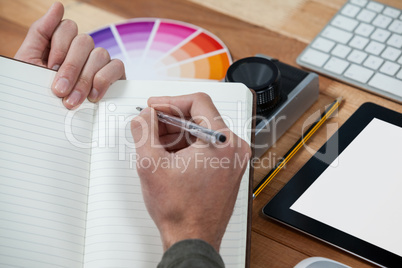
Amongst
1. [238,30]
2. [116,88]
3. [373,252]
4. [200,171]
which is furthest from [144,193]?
[238,30]

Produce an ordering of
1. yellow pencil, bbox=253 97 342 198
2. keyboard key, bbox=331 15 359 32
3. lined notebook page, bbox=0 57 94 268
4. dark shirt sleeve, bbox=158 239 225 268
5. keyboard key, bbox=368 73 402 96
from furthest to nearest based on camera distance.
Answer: keyboard key, bbox=331 15 359 32, keyboard key, bbox=368 73 402 96, yellow pencil, bbox=253 97 342 198, lined notebook page, bbox=0 57 94 268, dark shirt sleeve, bbox=158 239 225 268

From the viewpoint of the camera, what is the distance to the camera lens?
0.83 metres

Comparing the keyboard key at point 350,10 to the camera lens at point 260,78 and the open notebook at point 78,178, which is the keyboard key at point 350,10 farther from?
the open notebook at point 78,178

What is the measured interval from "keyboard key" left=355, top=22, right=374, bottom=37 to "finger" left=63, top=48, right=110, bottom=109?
0.50 metres

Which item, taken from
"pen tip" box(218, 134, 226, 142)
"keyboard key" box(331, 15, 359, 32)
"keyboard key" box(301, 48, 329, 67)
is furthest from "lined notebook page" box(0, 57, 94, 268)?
"keyboard key" box(331, 15, 359, 32)

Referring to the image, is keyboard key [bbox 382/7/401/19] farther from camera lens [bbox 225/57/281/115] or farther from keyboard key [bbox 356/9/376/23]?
camera lens [bbox 225/57/281/115]

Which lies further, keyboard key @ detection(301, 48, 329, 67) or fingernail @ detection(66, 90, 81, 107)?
keyboard key @ detection(301, 48, 329, 67)

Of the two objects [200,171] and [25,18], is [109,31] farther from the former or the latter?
[200,171]

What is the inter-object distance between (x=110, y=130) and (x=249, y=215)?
0.76 ft

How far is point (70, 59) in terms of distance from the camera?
81 centimetres

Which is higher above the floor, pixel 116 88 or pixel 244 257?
pixel 116 88

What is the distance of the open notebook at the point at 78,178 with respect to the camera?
2.24 ft

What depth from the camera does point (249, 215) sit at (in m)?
0.71

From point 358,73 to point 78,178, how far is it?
1.78 feet
